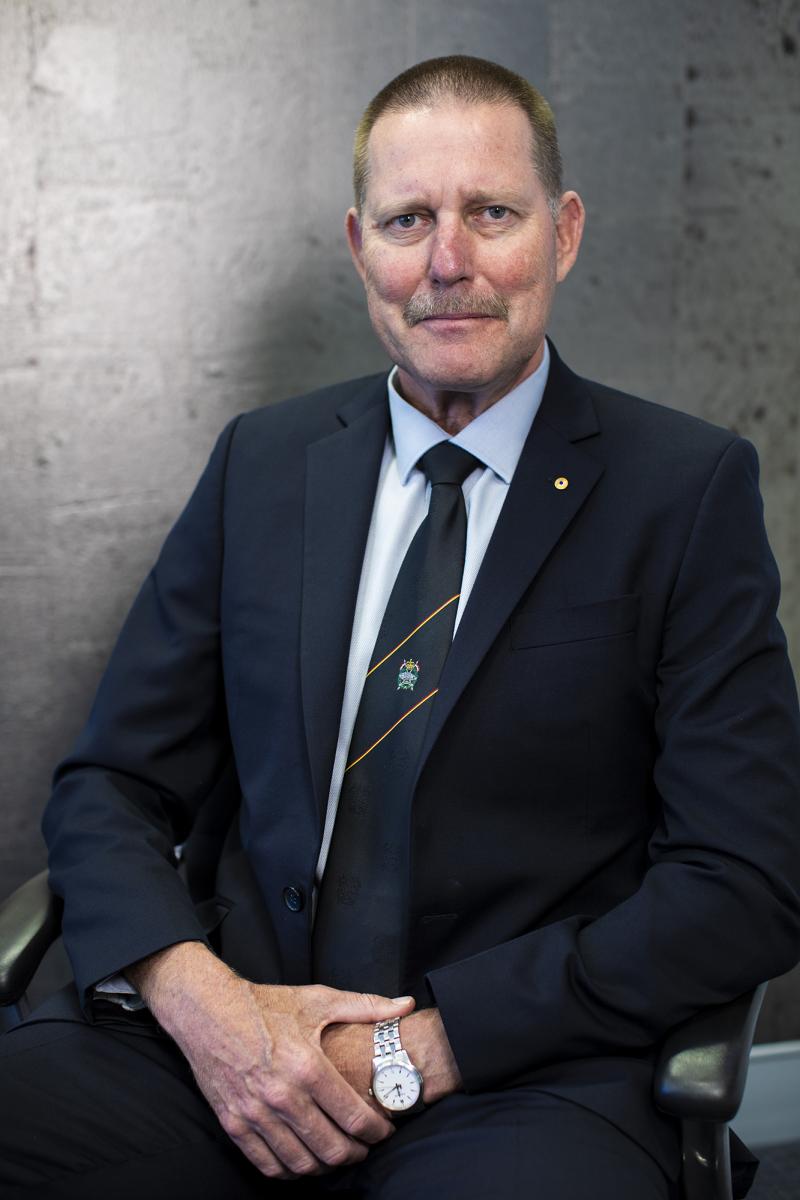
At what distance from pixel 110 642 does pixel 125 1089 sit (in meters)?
0.91

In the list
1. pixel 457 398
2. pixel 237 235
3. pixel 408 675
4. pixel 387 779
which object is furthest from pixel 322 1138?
pixel 237 235

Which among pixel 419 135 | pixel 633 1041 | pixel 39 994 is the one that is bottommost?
pixel 39 994

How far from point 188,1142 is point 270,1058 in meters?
0.18

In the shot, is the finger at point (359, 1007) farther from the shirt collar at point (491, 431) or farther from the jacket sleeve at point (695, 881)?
the shirt collar at point (491, 431)

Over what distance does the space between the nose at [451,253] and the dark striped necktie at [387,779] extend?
31 cm

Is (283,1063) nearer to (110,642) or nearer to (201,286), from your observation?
(110,642)

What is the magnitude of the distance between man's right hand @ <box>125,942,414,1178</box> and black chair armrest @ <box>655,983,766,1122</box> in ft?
1.07

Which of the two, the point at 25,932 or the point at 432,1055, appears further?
the point at 25,932

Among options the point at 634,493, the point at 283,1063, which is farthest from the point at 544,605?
the point at 283,1063

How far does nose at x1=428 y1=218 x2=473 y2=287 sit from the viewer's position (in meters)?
1.58

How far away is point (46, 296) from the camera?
82.4 inches

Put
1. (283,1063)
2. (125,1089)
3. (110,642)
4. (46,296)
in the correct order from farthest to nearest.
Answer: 1. (110,642)
2. (46,296)
3. (125,1089)
4. (283,1063)

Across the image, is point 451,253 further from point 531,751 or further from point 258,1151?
point 258,1151

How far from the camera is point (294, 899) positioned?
160 centimetres
